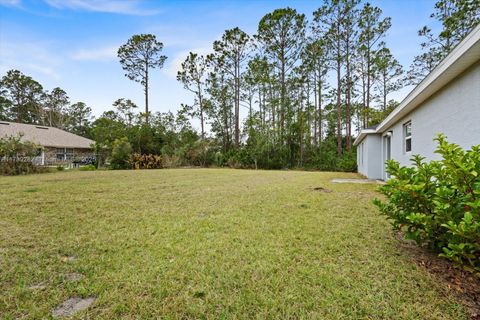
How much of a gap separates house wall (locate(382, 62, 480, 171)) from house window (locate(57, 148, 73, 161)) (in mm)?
25653

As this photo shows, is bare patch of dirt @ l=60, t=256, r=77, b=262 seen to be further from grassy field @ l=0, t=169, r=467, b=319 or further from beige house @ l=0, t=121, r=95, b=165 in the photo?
beige house @ l=0, t=121, r=95, b=165

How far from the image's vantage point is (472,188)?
Answer: 177 centimetres

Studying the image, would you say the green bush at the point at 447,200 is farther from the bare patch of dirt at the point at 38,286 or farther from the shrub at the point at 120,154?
the shrub at the point at 120,154

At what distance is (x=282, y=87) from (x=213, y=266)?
19.0 metres

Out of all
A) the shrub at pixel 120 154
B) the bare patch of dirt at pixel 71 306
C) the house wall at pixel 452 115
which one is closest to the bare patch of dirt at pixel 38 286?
the bare patch of dirt at pixel 71 306

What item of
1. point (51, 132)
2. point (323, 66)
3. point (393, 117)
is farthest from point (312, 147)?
point (51, 132)

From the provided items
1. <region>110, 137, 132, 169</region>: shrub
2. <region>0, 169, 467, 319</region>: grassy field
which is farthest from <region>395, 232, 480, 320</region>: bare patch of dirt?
<region>110, 137, 132, 169</region>: shrub

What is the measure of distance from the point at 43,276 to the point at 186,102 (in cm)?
2295

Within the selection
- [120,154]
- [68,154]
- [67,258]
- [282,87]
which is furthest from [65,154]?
[67,258]

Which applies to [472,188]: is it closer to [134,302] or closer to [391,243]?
[391,243]

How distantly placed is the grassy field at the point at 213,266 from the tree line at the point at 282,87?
1356 cm

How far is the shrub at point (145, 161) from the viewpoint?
17.2 m

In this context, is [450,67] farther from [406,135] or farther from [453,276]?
[406,135]

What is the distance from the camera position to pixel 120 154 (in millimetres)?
16750
